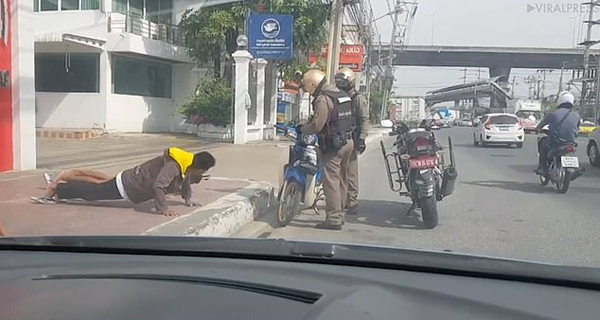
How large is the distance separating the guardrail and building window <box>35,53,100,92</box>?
142cm

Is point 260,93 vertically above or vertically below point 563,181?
above

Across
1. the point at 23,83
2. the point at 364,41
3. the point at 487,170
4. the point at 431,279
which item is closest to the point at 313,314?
the point at 431,279

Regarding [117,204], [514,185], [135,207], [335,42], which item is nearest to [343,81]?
[135,207]

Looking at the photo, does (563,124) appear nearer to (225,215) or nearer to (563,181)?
(563,181)

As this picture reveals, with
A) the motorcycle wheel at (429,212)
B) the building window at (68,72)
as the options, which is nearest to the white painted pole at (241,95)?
the building window at (68,72)

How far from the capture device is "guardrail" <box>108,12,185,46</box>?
2500cm

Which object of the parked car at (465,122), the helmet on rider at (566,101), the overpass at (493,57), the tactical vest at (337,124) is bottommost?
the parked car at (465,122)

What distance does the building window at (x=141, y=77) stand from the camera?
1006 inches

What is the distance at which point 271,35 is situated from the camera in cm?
2050

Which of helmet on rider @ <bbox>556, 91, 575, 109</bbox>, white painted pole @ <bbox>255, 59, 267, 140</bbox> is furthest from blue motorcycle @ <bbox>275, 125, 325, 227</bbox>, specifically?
white painted pole @ <bbox>255, 59, 267, 140</bbox>

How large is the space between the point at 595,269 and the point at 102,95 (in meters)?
23.6

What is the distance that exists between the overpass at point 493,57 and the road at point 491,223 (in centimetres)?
5755

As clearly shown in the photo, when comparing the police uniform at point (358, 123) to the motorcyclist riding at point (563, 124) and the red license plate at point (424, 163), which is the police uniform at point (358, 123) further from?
the motorcyclist riding at point (563, 124)

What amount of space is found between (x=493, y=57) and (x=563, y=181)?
61.4m
